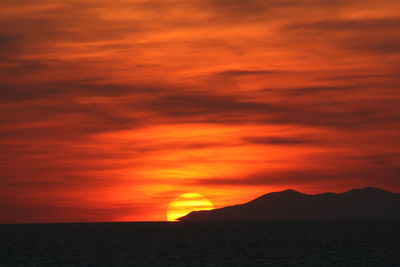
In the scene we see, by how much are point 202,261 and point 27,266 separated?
27.2m

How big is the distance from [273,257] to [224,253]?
531 inches

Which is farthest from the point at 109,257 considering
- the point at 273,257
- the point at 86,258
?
the point at 273,257

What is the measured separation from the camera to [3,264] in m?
104

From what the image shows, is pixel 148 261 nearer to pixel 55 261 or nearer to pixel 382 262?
pixel 55 261

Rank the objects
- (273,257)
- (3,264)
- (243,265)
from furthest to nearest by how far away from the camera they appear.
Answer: (273,257), (3,264), (243,265)

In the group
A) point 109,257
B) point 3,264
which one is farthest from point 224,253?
point 3,264

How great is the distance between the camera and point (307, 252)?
404 feet

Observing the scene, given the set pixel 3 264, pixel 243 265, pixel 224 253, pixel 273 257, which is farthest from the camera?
pixel 224 253

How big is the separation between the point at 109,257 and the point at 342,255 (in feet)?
136

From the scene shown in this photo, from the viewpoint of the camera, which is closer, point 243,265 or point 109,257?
point 243,265

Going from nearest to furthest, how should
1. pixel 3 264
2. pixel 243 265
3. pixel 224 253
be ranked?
pixel 243 265, pixel 3 264, pixel 224 253

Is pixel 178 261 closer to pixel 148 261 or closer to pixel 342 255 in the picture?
pixel 148 261

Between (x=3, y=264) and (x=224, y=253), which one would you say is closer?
(x=3, y=264)

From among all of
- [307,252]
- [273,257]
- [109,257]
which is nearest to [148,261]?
[109,257]
